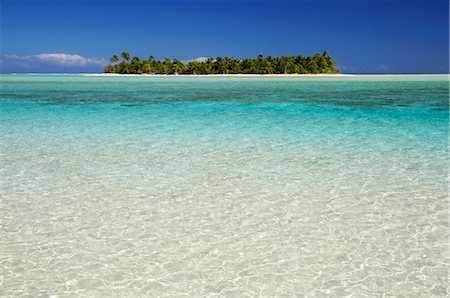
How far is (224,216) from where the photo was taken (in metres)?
4.63

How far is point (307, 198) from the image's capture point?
5.21 metres

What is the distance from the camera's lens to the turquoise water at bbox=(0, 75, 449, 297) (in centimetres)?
331

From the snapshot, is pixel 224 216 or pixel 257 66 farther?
pixel 257 66

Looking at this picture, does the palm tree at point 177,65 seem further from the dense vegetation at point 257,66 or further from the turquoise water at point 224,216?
the turquoise water at point 224,216

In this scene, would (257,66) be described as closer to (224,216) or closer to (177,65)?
(177,65)

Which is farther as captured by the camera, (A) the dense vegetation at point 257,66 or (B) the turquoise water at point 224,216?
(A) the dense vegetation at point 257,66

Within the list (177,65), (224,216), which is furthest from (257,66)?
(224,216)

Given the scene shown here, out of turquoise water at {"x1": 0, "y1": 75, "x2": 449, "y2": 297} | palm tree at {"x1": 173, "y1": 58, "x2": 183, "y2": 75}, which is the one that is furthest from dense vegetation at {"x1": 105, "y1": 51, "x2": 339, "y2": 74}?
turquoise water at {"x1": 0, "y1": 75, "x2": 449, "y2": 297}

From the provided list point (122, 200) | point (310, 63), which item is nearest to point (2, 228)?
point (122, 200)

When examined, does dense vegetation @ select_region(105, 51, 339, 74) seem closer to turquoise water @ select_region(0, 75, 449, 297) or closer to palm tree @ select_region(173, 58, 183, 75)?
palm tree @ select_region(173, 58, 183, 75)

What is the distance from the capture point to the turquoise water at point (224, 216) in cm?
331

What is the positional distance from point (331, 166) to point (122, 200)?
334cm

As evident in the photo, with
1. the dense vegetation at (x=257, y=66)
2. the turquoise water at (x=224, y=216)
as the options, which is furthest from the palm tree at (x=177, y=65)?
the turquoise water at (x=224, y=216)

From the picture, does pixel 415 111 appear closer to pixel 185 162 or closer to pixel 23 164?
pixel 185 162
